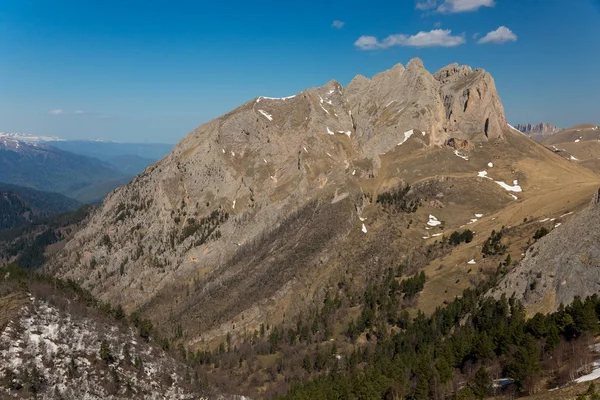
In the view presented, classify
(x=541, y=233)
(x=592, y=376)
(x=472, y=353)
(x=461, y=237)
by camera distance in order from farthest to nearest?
(x=461, y=237) < (x=541, y=233) < (x=472, y=353) < (x=592, y=376)

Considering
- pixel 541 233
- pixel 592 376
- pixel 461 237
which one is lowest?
pixel 592 376

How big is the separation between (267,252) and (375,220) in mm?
52658

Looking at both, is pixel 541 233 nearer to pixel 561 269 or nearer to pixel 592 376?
pixel 561 269

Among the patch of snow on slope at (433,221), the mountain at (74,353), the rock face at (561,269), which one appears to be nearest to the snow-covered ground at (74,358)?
the mountain at (74,353)

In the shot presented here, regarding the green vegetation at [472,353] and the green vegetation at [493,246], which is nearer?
the green vegetation at [472,353]

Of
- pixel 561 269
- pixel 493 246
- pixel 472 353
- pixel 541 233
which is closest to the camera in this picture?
pixel 472 353

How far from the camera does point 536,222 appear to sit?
145m

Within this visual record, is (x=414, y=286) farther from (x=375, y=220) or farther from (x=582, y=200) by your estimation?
(x=582, y=200)

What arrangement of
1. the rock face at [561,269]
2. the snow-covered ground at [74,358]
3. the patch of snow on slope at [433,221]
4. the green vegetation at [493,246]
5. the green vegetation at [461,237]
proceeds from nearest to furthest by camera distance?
the snow-covered ground at [74,358], the rock face at [561,269], the green vegetation at [493,246], the green vegetation at [461,237], the patch of snow on slope at [433,221]

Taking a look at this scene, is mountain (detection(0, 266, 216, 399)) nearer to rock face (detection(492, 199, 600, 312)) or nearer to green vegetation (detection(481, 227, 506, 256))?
rock face (detection(492, 199, 600, 312))

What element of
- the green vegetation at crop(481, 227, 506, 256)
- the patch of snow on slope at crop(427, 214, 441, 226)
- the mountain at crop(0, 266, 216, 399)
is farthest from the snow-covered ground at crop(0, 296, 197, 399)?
the patch of snow on slope at crop(427, 214, 441, 226)

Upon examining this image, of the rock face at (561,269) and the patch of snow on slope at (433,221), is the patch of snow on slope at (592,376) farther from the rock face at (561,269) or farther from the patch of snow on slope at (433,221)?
the patch of snow on slope at (433,221)

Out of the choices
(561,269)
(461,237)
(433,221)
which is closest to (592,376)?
(561,269)

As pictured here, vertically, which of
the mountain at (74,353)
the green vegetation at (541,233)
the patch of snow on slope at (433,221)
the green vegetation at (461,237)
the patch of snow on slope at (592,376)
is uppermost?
the green vegetation at (541,233)
